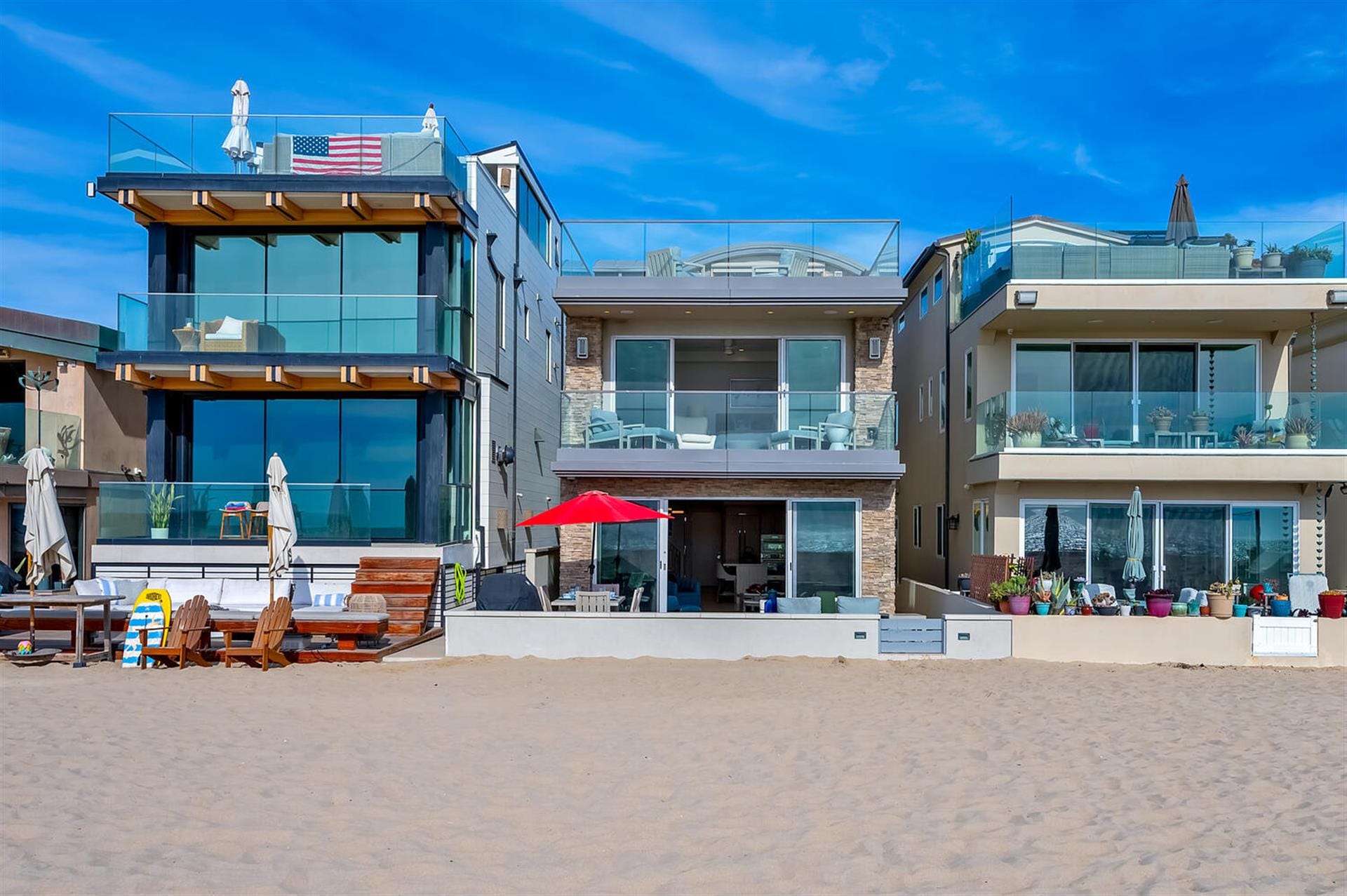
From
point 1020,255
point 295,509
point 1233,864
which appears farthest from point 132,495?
point 1233,864

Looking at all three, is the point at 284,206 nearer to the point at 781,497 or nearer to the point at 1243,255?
the point at 781,497

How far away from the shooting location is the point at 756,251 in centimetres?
1833

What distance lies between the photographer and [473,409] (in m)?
19.9

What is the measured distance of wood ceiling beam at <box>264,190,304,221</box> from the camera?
17438 millimetres

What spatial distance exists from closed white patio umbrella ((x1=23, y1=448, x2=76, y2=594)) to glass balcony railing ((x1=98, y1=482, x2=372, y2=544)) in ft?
7.19

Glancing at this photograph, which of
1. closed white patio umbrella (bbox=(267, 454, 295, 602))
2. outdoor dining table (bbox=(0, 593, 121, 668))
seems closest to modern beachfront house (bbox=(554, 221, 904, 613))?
closed white patio umbrella (bbox=(267, 454, 295, 602))

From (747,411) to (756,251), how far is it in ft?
9.72

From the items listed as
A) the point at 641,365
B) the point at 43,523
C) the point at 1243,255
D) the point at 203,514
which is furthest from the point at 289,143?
the point at 1243,255

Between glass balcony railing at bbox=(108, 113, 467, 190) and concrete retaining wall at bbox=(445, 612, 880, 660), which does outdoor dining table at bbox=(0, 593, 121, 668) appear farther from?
→ glass balcony railing at bbox=(108, 113, 467, 190)

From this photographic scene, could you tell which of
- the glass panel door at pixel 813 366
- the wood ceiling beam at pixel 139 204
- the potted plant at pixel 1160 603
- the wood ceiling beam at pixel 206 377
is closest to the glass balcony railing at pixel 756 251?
the glass panel door at pixel 813 366

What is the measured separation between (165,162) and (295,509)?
6.63 metres

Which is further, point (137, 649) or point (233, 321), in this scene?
point (233, 321)

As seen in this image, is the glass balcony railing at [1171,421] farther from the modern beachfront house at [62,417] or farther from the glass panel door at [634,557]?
the modern beachfront house at [62,417]

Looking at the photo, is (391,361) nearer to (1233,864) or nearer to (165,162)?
(165,162)
